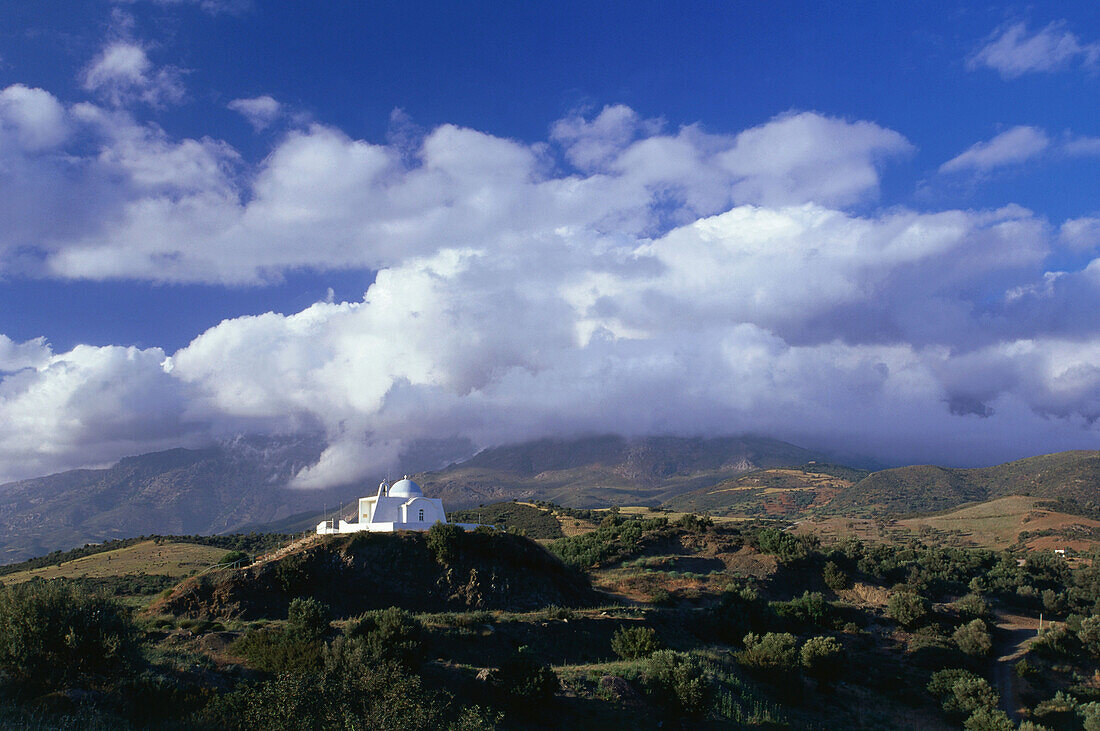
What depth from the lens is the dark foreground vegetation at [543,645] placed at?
1433 centimetres

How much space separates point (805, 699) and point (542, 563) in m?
16.7

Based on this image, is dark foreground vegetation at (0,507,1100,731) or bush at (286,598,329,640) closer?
dark foreground vegetation at (0,507,1100,731)

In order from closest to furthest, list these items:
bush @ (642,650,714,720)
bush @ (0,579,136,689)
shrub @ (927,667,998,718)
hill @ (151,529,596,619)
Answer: bush @ (0,579,136,689) → bush @ (642,650,714,720) → shrub @ (927,667,998,718) → hill @ (151,529,596,619)

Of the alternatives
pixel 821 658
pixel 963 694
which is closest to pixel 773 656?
pixel 821 658

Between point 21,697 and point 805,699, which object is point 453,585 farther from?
point 21,697

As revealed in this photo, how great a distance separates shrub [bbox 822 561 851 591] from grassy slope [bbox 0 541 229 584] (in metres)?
49.3

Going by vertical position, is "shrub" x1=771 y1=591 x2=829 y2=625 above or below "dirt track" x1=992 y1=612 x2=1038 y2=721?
above

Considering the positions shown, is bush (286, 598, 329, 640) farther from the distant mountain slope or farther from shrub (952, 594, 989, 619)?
the distant mountain slope

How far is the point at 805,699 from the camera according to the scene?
25812mm

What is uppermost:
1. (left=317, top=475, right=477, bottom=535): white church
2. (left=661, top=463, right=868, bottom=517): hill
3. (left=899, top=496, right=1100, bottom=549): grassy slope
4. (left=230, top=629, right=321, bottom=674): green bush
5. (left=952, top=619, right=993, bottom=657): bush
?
(left=317, top=475, right=477, bottom=535): white church

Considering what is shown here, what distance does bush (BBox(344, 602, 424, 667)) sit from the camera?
63.3ft

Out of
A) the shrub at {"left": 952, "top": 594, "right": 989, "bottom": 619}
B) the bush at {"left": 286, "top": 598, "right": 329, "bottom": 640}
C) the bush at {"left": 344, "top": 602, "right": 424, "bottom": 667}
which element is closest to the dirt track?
the shrub at {"left": 952, "top": 594, "right": 989, "bottom": 619}

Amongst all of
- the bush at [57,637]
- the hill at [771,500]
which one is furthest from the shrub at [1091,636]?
the hill at [771,500]

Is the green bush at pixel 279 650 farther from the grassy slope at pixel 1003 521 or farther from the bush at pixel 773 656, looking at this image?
the grassy slope at pixel 1003 521
